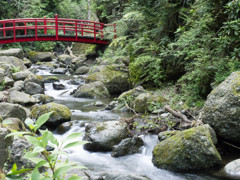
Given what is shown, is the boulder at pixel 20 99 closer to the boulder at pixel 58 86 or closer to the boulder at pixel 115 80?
the boulder at pixel 58 86

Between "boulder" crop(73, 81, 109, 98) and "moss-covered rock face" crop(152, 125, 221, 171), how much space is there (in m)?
6.18

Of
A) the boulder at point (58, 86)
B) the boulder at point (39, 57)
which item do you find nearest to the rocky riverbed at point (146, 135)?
the boulder at point (58, 86)

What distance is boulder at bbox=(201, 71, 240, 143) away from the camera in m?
4.35

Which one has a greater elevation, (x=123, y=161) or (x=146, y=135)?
(x=146, y=135)

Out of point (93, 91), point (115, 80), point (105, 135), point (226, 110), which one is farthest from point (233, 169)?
point (115, 80)

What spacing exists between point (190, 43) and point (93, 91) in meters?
4.89

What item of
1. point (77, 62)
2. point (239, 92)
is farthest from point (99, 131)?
point (77, 62)

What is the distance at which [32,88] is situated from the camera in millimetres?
10164

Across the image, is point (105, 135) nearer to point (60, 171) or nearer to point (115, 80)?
point (60, 171)

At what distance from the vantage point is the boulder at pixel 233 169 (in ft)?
12.7

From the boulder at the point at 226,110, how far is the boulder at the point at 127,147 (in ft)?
4.86

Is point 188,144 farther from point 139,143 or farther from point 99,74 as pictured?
point 99,74

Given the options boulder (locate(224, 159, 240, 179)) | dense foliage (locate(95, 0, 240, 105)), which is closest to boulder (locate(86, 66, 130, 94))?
dense foliage (locate(95, 0, 240, 105))

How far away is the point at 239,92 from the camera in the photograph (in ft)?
14.4
